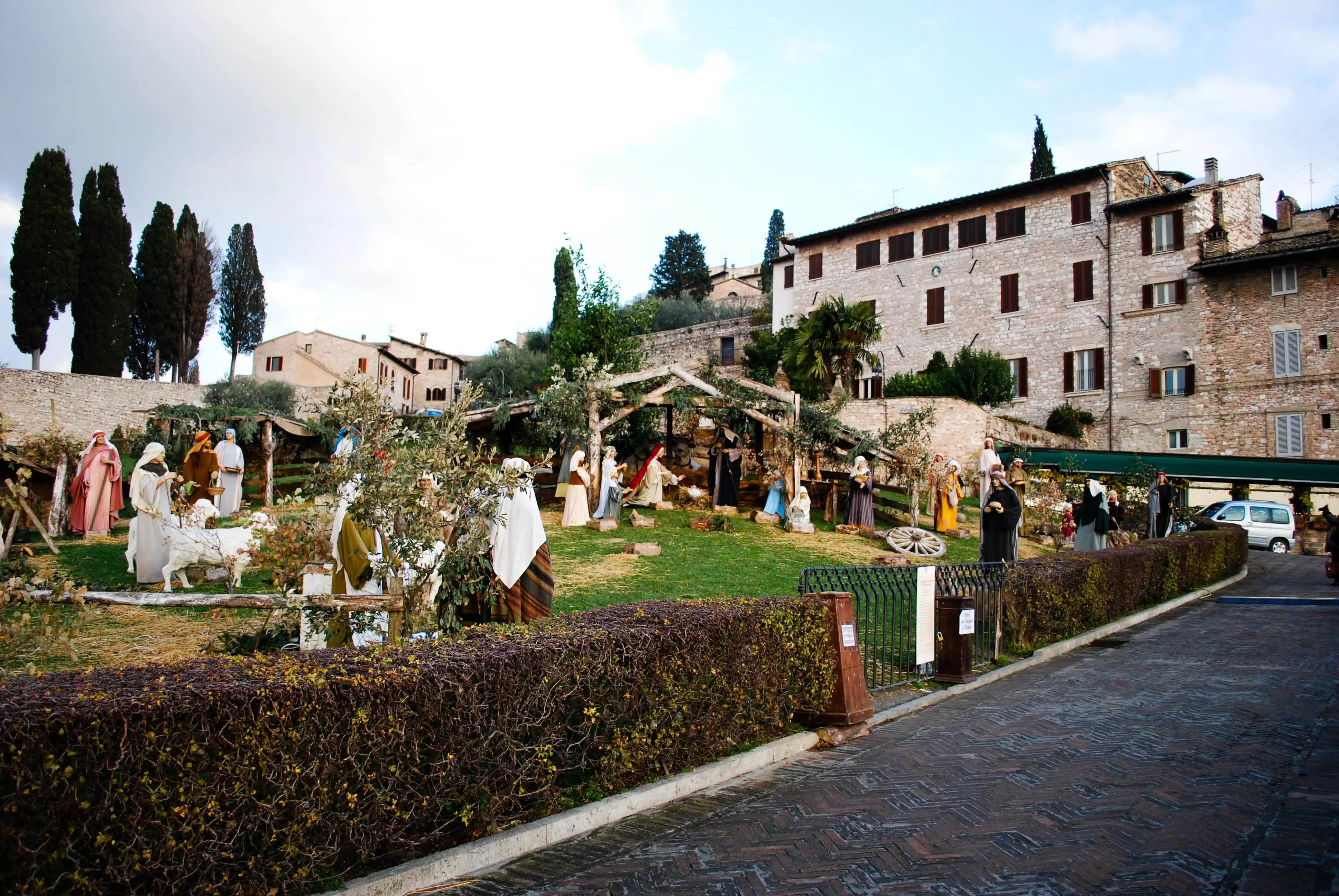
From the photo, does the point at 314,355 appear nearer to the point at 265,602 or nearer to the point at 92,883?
the point at 265,602

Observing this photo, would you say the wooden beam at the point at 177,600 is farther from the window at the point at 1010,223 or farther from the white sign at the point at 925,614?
the window at the point at 1010,223

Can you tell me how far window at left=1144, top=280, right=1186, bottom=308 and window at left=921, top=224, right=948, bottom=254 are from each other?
9053 millimetres

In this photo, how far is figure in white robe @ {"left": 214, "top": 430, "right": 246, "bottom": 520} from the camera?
18745 mm

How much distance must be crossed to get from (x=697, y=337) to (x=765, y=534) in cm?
3343

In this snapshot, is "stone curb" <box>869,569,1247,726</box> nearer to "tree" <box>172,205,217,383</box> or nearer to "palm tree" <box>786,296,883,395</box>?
"palm tree" <box>786,296,883,395</box>

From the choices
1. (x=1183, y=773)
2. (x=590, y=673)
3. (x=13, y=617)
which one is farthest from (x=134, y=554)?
(x=1183, y=773)

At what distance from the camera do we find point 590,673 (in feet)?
16.5

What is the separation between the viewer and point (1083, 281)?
3606 cm

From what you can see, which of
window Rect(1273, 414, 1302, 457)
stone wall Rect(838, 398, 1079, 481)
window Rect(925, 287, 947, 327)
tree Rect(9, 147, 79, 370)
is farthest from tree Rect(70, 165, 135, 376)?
window Rect(1273, 414, 1302, 457)

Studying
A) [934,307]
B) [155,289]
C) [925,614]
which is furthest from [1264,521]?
[155,289]

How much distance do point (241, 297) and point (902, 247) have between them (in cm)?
3944

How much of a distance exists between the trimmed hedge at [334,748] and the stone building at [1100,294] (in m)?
33.8

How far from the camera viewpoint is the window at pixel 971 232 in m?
39.2

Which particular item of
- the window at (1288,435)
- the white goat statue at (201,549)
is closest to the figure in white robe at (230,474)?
the white goat statue at (201,549)
